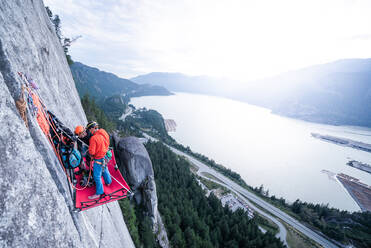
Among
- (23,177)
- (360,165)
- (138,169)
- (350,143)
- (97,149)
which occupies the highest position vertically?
(23,177)

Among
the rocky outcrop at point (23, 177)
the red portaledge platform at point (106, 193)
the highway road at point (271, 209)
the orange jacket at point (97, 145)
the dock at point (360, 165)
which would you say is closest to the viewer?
the rocky outcrop at point (23, 177)

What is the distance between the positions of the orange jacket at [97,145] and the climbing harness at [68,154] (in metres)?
0.37

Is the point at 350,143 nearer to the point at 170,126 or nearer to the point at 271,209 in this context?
the point at 271,209

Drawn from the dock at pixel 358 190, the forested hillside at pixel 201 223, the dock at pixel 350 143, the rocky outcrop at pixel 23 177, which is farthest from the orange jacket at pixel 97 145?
the dock at pixel 350 143

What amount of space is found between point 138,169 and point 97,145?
1245cm

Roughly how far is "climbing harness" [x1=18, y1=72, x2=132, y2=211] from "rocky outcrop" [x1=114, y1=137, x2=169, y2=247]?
10.7 meters

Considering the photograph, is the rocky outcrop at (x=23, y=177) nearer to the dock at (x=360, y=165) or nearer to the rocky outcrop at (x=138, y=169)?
the rocky outcrop at (x=138, y=169)

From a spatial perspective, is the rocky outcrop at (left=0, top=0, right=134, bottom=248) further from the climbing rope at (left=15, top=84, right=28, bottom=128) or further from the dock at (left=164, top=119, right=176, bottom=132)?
the dock at (left=164, top=119, right=176, bottom=132)

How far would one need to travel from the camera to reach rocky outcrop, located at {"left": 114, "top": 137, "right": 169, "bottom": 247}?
15.5 m

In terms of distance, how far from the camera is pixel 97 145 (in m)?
4.50

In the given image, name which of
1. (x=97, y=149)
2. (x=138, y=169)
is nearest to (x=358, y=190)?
(x=138, y=169)

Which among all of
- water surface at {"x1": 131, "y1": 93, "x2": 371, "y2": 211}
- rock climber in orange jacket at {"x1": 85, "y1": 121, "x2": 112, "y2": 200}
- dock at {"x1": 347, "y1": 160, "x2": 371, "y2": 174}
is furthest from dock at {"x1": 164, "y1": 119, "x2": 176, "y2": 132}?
dock at {"x1": 347, "y1": 160, "x2": 371, "y2": 174}

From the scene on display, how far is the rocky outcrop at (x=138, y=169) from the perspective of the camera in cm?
1552

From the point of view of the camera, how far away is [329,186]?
192ft
